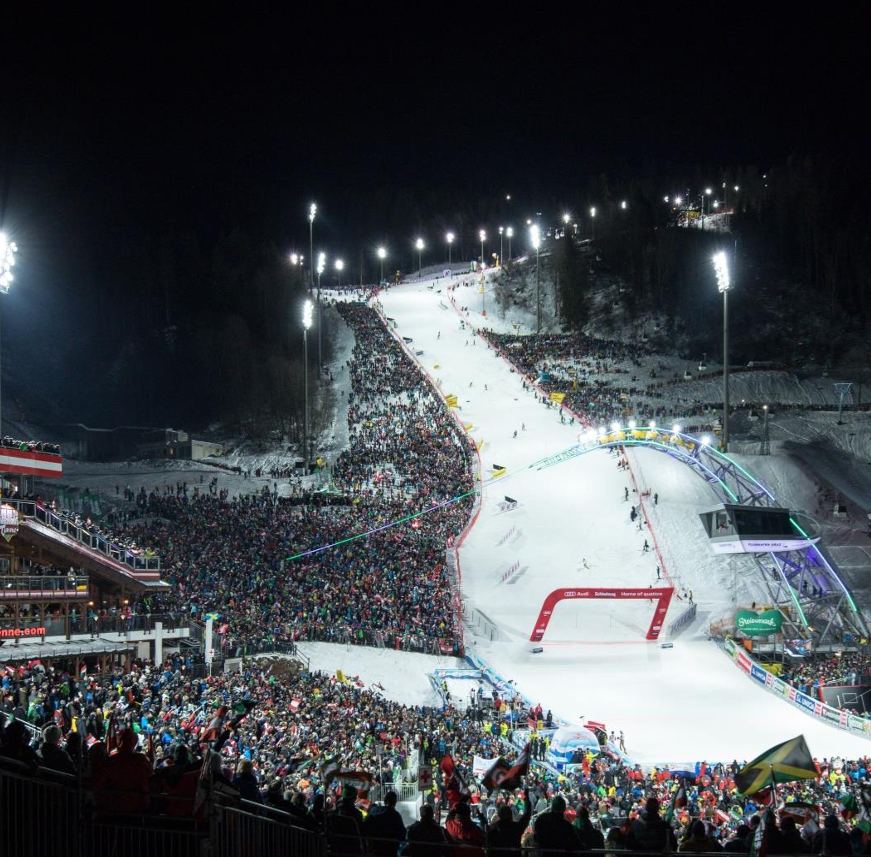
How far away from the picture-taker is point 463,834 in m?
6.87

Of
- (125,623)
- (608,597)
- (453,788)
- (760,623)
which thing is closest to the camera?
(453,788)

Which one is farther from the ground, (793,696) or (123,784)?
(123,784)

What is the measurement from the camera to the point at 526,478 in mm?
47188

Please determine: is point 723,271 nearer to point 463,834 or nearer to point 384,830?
point 463,834

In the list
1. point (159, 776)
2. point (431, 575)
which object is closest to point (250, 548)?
point (431, 575)

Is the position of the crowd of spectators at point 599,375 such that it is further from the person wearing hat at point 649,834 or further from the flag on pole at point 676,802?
the person wearing hat at point 649,834

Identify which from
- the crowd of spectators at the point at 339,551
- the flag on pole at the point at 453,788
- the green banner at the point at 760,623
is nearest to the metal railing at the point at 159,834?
the flag on pole at the point at 453,788

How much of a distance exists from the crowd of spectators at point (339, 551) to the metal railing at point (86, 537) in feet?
Answer: 3.65

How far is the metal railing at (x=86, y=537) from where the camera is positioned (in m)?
24.0

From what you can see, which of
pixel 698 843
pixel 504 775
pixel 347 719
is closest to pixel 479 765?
pixel 347 719

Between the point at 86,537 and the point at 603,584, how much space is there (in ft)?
66.3

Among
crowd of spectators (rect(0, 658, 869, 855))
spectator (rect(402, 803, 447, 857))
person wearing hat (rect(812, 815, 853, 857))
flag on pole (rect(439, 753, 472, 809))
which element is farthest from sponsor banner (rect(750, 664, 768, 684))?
spectator (rect(402, 803, 447, 857))

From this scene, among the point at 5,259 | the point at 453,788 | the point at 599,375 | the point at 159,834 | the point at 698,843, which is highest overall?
the point at 599,375

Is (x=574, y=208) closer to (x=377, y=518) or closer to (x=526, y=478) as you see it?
(x=526, y=478)
